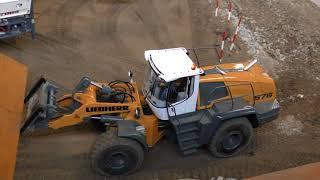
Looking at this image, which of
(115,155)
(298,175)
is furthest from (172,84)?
(298,175)

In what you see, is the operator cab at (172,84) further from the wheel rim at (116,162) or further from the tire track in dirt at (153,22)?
the tire track in dirt at (153,22)

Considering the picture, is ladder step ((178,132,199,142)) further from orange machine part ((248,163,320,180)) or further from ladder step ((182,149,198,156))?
orange machine part ((248,163,320,180))

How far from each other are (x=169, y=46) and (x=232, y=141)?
456 cm

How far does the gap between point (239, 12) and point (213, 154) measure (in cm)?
714

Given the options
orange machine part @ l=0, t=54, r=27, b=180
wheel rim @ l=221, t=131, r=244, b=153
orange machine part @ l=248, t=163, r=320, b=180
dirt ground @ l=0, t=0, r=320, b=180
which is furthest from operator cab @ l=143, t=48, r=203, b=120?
orange machine part @ l=0, t=54, r=27, b=180

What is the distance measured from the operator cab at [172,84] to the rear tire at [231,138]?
0.73 meters

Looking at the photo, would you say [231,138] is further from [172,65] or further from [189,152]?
[172,65]

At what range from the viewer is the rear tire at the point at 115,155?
840cm

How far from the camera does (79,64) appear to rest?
1227 centimetres

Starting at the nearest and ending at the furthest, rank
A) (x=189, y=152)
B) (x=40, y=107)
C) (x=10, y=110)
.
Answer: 1. (x=10, y=110)
2. (x=40, y=107)
3. (x=189, y=152)

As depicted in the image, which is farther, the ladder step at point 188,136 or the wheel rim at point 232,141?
the wheel rim at point 232,141

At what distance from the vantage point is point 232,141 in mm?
9445

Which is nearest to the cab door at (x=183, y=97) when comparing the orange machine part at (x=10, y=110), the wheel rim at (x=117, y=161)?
the wheel rim at (x=117, y=161)

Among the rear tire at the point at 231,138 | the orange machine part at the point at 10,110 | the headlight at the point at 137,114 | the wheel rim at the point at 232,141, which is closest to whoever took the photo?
the orange machine part at the point at 10,110
